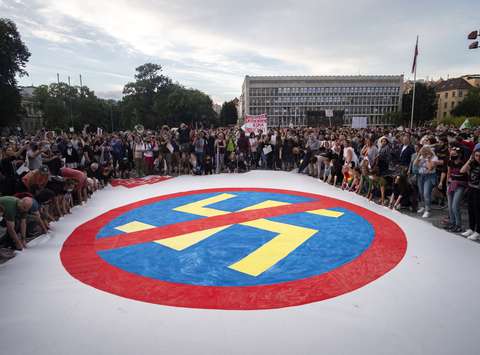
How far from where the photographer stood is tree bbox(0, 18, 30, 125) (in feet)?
93.6

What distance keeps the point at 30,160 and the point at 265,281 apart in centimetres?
690

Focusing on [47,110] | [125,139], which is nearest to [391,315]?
[125,139]

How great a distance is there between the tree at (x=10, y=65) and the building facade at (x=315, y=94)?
7419 centimetres

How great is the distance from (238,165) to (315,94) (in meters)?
94.7

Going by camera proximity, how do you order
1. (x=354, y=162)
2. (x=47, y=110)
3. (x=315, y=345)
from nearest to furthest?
(x=315, y=345), (x=354, y=162), (x=47, y=110)

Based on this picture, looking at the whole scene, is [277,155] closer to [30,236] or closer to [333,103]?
[30,236]

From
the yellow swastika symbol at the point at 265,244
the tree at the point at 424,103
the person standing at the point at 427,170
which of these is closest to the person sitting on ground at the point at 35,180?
the yellow swastika symbol at the point at 265,244

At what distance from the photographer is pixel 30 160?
742 cm

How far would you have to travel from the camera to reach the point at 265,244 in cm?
533

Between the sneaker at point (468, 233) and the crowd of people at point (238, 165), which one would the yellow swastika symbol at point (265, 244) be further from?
the sneaker at point (468, 233)

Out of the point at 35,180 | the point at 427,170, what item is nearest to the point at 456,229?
the point at 427,170

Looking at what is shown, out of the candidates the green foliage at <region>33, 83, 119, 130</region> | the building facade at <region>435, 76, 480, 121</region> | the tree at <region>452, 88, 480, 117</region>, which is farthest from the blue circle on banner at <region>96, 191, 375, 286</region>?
the building facade at <region>435, 76, 480, 121</region>

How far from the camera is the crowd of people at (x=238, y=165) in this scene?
230 inches

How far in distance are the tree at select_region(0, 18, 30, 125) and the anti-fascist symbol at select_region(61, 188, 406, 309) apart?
31.3 m
